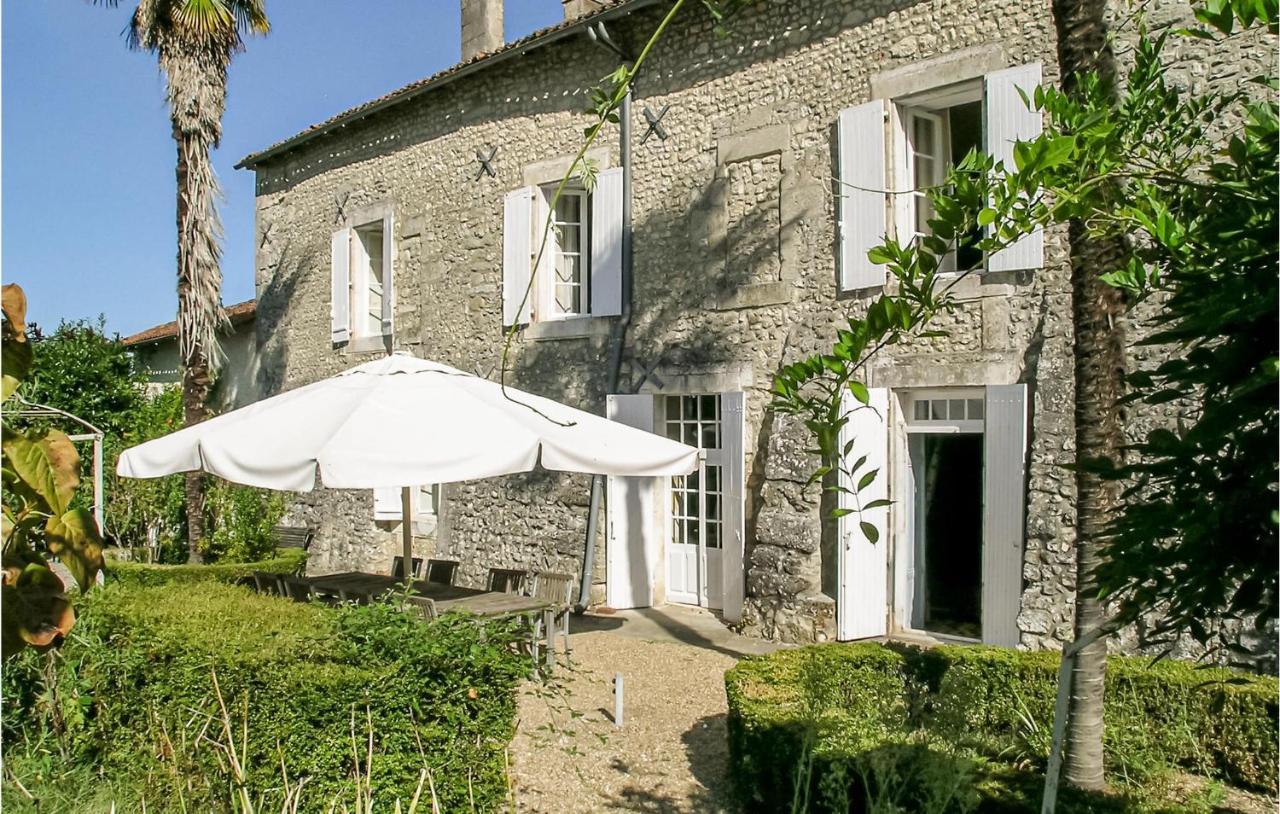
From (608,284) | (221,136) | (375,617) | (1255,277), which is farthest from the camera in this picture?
(221,136)

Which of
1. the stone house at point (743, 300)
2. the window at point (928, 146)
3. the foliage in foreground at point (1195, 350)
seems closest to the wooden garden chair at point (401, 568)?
the stone house at point (743, 300)

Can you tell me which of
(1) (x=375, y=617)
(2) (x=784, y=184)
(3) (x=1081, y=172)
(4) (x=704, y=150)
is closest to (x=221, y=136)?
(4) (x=704, y=150)

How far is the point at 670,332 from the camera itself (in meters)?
9.59

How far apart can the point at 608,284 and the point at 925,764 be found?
701cm

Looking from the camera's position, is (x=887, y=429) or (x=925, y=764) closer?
(x=925, y=764)

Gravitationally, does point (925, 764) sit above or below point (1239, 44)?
below

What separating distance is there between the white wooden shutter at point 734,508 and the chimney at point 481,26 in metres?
5.80

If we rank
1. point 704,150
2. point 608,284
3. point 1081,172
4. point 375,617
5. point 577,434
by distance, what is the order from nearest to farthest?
point 1081,172 < point 375,617 < point 577,434 < point 704,150 < point 608,284

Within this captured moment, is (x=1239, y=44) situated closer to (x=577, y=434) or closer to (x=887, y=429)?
(x=887, y=429)

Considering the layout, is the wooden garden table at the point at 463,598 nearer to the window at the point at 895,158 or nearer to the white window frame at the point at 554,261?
the window at the point at 895,158

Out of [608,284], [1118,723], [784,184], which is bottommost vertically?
[1118,723]

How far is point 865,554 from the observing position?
26.4ft

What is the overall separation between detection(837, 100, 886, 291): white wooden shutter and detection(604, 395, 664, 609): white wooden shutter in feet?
8.91

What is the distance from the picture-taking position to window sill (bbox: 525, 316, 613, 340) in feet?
33.5
